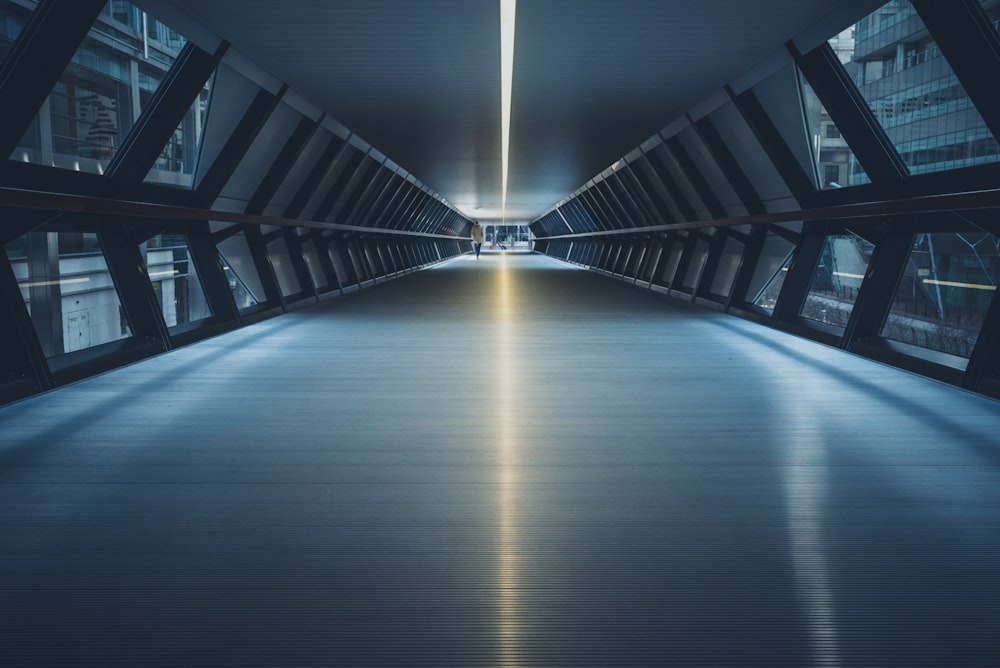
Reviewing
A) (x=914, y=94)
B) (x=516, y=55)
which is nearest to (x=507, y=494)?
(x=914, y=94)

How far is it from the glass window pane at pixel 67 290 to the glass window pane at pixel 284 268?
5.47 metres

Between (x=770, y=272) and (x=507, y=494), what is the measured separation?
345 inches

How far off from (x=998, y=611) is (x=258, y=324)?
9180mm

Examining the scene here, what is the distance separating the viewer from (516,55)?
→ 27.4 ft

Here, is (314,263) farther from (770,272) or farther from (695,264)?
(770,272)

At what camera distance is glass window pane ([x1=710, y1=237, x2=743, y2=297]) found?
41.2ft

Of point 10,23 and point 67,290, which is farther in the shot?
point 67,290

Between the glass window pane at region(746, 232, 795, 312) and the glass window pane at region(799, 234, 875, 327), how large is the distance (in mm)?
1173

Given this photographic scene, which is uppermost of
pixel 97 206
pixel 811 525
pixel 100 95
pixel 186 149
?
pixel 100 95

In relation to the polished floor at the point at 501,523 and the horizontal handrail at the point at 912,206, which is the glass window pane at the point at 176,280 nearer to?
the polished floor at the point at 501,523

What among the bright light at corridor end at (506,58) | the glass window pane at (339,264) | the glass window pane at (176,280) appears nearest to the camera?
the bright light at corridor end at (506,58)

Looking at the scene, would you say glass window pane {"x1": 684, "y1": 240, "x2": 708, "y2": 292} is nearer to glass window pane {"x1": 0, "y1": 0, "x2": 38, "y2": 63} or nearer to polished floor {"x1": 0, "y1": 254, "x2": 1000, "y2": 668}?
polished floor {"x1": 0, "y1": 254, "x2": 1000, "y2": 668}

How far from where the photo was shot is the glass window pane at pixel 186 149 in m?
8.25

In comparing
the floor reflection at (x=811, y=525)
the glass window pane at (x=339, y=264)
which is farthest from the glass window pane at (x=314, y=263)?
the floor reflection at (x=811, y=525)
